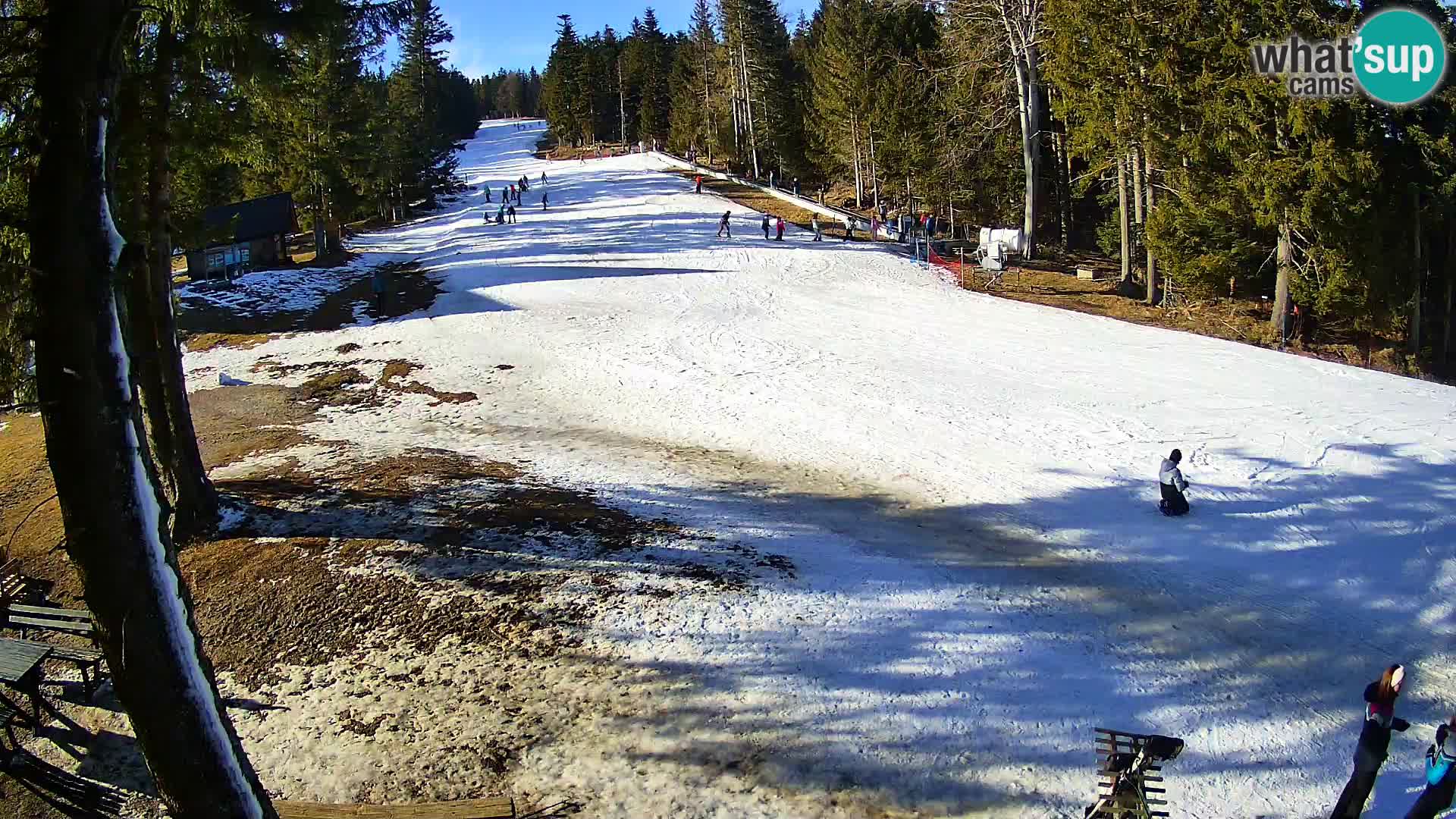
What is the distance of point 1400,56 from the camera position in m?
23.4

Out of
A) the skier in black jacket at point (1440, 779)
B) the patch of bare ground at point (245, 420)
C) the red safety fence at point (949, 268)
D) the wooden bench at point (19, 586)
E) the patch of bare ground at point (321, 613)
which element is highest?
the red safety fence at point (949, 268)

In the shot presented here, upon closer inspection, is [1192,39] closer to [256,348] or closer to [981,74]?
[981,74]

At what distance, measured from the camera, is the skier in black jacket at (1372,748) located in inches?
290

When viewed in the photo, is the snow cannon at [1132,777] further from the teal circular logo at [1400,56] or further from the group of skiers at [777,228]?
the group of skiers at [777,228]

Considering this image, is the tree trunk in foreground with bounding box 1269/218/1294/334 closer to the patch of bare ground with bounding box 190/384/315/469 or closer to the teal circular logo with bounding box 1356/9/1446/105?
the teal circular logo with bounding box 1356/9/1446/105

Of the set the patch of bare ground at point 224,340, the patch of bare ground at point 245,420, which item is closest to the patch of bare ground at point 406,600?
the patch of bare ground at point 245,420

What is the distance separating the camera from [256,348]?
25062 mm

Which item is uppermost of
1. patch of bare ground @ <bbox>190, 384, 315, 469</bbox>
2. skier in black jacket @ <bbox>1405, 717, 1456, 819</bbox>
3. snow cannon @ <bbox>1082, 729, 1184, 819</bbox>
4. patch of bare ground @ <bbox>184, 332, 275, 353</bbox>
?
patch of bare ground @ <bbox>184, 332, 275, 353</bbox>

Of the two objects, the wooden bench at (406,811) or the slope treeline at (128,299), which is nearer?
the slope treeline at (128,299)

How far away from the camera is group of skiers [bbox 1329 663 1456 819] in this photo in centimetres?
710

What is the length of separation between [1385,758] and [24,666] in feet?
39.0

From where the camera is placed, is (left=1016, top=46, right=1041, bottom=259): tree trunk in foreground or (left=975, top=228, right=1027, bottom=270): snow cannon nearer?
(left=1016, top=46, right=1041, bottom=259): tree trunk in foreground

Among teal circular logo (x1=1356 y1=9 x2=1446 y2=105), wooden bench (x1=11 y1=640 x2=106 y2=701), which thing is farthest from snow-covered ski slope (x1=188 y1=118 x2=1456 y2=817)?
teal circular logo (x1=1356 y1=9 x2=1446 y2=105)

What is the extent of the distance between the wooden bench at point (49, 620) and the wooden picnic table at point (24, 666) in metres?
0.67
